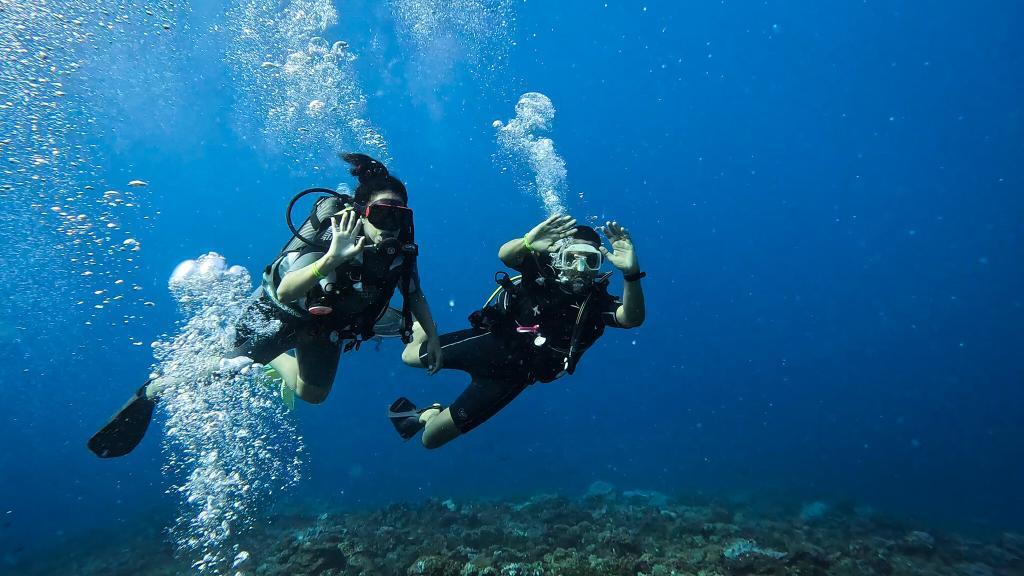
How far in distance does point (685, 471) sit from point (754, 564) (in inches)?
1258

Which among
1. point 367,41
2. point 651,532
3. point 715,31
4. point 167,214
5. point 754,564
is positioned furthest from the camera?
point 167,214

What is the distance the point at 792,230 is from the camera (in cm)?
7725

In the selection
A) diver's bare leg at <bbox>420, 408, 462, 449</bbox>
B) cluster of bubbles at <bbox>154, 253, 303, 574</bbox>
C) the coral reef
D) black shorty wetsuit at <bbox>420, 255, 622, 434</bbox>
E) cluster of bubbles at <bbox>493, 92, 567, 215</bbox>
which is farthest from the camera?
cluster of bubbles at <bbox>493, 92, 567, 215</bbox>

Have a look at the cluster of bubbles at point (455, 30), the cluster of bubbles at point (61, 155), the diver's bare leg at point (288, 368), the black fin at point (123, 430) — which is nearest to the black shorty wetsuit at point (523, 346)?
the diver's bare leg at point (288, 368)

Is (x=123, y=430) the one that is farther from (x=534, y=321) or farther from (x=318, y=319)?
(x=534, y=321)

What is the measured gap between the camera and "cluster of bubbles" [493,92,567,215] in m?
14.8

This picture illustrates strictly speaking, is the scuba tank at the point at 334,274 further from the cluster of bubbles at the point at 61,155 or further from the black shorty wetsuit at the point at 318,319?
the cluster of bubbles at the point at 61,155

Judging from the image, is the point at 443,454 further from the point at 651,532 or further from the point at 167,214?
the point at 167,214

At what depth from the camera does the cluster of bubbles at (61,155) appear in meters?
9.86

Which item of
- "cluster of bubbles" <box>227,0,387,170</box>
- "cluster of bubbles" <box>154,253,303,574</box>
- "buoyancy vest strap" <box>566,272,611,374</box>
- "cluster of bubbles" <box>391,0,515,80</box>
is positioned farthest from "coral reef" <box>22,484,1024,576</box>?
"cluster of bubbles" <box>391,0,515,80</box>

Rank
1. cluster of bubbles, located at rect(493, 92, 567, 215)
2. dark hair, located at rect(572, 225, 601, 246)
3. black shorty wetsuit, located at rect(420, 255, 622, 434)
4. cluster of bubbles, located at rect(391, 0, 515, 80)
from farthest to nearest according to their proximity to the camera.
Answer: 1. cluster of bubbles, located at rect(391, 0, 515, 80)
2. cluster of bubbles, located at rect(493, 92, 567, 215)
3. dark hair, located at rect(572, 225, 601, 246)
4. black shorty wetsuit, located at rect(420, 255, 622, 434)

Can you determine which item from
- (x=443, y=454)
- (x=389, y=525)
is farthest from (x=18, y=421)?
(x=389, y=525)

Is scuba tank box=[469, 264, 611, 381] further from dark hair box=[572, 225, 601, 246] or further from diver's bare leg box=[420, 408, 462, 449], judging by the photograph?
diver's bare leg box=[420, 408, 462, 449]

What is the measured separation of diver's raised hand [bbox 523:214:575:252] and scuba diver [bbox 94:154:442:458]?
1.10 m
